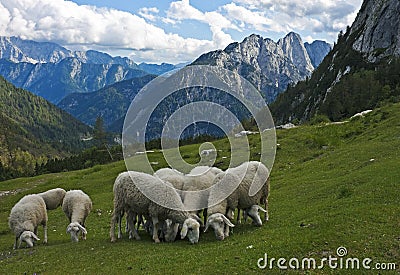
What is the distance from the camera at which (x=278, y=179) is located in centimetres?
3303

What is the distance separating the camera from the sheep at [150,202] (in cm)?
1736

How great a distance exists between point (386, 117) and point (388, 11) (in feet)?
337

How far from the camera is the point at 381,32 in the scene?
12875 centimetres

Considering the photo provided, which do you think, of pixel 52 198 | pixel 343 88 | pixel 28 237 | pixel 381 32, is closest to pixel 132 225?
pixel 28 237

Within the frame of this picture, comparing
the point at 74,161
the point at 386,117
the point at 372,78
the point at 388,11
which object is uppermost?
the point at 388,11

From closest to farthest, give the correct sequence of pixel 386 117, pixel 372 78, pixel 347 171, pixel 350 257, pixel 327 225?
pixel 350 257 → pixel 327 225 → pixel 347 171 → pixel 386 117 → pixel 372 78

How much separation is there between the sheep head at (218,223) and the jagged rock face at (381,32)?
116 meters

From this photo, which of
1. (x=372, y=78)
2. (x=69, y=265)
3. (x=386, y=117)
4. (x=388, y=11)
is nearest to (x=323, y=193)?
(x=69, y=265)

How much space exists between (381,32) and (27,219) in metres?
135

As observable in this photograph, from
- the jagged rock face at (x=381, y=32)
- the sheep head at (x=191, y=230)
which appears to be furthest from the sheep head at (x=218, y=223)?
the jagged rock face at (x=381, y=32)

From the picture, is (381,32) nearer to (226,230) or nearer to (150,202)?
(226,230)

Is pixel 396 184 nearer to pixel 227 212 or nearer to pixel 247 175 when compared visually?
pixel 247 175

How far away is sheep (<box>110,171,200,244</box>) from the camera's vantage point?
1736 cm

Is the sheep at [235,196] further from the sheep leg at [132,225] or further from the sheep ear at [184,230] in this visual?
the sheep leg at [132,225]
